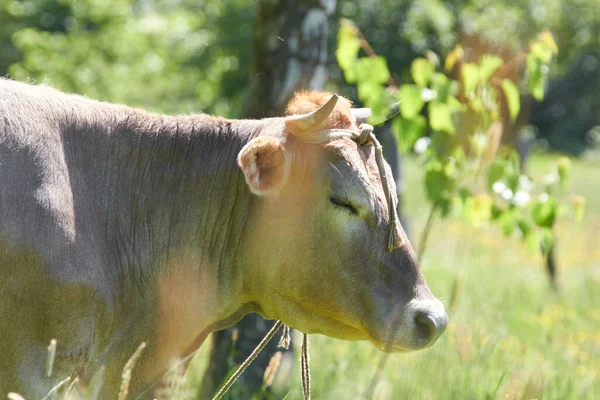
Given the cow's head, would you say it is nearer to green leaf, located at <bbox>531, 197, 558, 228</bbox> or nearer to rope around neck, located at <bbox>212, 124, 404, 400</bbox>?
rope around neck, located at <bbox>212, 124, 404, 400</bbox>

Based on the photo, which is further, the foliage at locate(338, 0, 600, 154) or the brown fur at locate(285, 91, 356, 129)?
the foliage at locate(338, 0, 600, 154)

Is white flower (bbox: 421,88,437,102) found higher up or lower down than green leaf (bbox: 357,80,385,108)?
lower down

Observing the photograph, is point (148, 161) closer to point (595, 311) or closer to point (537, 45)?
point (537, 45)

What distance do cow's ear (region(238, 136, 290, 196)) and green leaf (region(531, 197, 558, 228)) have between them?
7.81 ft

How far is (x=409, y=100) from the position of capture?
5.34 metres

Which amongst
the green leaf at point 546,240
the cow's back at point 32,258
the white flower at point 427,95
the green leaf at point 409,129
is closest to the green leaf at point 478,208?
the green leaf at point 546,240

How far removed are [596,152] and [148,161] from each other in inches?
2134

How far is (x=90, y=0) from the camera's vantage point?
76.6 ft

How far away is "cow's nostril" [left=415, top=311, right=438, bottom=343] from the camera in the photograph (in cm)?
396

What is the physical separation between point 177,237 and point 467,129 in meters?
2.16

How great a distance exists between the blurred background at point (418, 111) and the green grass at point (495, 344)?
31 mm

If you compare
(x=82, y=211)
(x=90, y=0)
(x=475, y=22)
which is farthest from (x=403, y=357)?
(x=90, y=0)

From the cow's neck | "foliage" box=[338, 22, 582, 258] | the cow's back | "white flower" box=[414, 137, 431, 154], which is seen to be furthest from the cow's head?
"white flower" box=[414, 137, 431, 154]

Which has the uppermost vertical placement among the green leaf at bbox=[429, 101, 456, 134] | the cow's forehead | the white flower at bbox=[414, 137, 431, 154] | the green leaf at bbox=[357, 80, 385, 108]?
the cow's forehead
